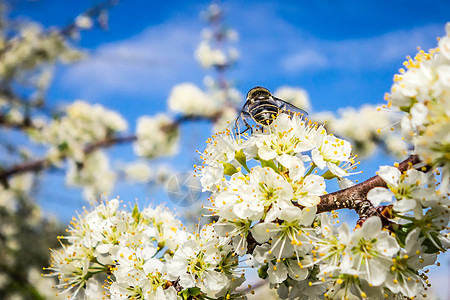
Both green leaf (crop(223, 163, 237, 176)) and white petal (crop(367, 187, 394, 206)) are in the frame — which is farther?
green leaf (crop(223, 163, 237, 176))

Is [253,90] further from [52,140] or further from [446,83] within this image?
[52,140]

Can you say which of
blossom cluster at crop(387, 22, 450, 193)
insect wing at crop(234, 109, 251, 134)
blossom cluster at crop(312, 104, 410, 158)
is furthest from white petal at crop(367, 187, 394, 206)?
blossom cluster at crop(312, 104, 410, 158)

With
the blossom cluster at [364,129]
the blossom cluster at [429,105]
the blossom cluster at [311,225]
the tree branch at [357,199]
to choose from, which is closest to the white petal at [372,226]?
the blossom cluster at [311,225]

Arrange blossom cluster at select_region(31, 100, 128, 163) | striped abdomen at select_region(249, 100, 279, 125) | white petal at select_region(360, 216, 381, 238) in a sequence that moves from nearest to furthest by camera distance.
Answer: white petal at select_region(360, 216, 381, 238), striped abdomen at select_region(249, 100, 279, 125), blossom cluster at select_region(31, 100, 128, 163)

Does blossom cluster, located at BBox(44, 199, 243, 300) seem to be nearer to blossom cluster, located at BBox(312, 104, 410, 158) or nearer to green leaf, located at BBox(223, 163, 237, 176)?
green leaf, located at BBox(223, 163, 237, 176)

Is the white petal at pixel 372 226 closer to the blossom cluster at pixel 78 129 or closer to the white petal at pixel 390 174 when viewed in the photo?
the white petal at pixel 390 174

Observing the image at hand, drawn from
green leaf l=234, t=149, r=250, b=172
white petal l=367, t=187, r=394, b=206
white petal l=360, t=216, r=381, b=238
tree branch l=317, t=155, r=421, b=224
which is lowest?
white petal l=360, t=216, r=381, b=238

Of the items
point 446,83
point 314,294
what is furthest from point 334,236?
point 446,83
